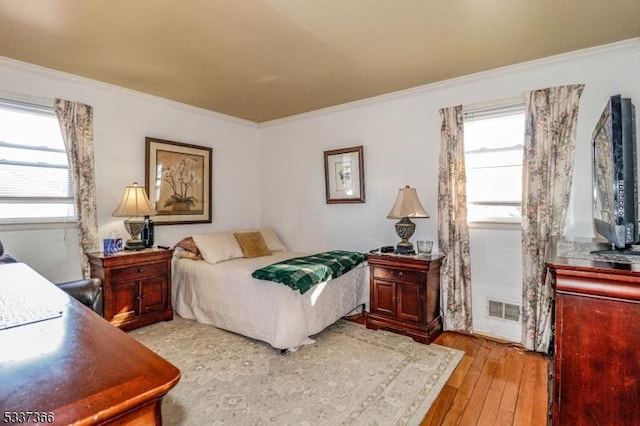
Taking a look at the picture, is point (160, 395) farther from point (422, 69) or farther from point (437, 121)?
point (437, 121)

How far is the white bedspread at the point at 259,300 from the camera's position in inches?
106

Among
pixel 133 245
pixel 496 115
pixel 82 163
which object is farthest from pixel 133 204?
pixel 496 115

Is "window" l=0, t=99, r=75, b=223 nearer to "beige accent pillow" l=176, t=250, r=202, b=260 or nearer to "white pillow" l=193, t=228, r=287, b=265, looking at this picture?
"beige accent pillow" l=176, t=250, r=202, b=260

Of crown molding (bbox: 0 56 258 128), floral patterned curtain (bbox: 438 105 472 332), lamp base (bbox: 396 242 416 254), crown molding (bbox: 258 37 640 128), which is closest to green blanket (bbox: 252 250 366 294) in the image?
lamp base (bbox: 396 242 416 254)

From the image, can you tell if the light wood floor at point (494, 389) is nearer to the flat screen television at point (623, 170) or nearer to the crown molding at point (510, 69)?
the flat screen television at point (623, 170)

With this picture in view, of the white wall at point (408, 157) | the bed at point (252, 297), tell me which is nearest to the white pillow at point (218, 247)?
the bed at point (252, 297)

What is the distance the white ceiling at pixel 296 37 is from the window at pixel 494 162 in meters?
0.45

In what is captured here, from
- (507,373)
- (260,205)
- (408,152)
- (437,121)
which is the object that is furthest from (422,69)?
(260,205)

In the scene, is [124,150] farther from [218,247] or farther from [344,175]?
[344,175]

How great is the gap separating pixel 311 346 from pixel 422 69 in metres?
2.61

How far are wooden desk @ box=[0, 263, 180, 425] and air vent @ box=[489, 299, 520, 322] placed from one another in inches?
119

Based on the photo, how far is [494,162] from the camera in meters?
3.05

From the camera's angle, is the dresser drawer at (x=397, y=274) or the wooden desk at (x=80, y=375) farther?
the dresser drawer at (x=397, y=274)

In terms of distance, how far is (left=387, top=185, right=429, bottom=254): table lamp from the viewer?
3097mm
